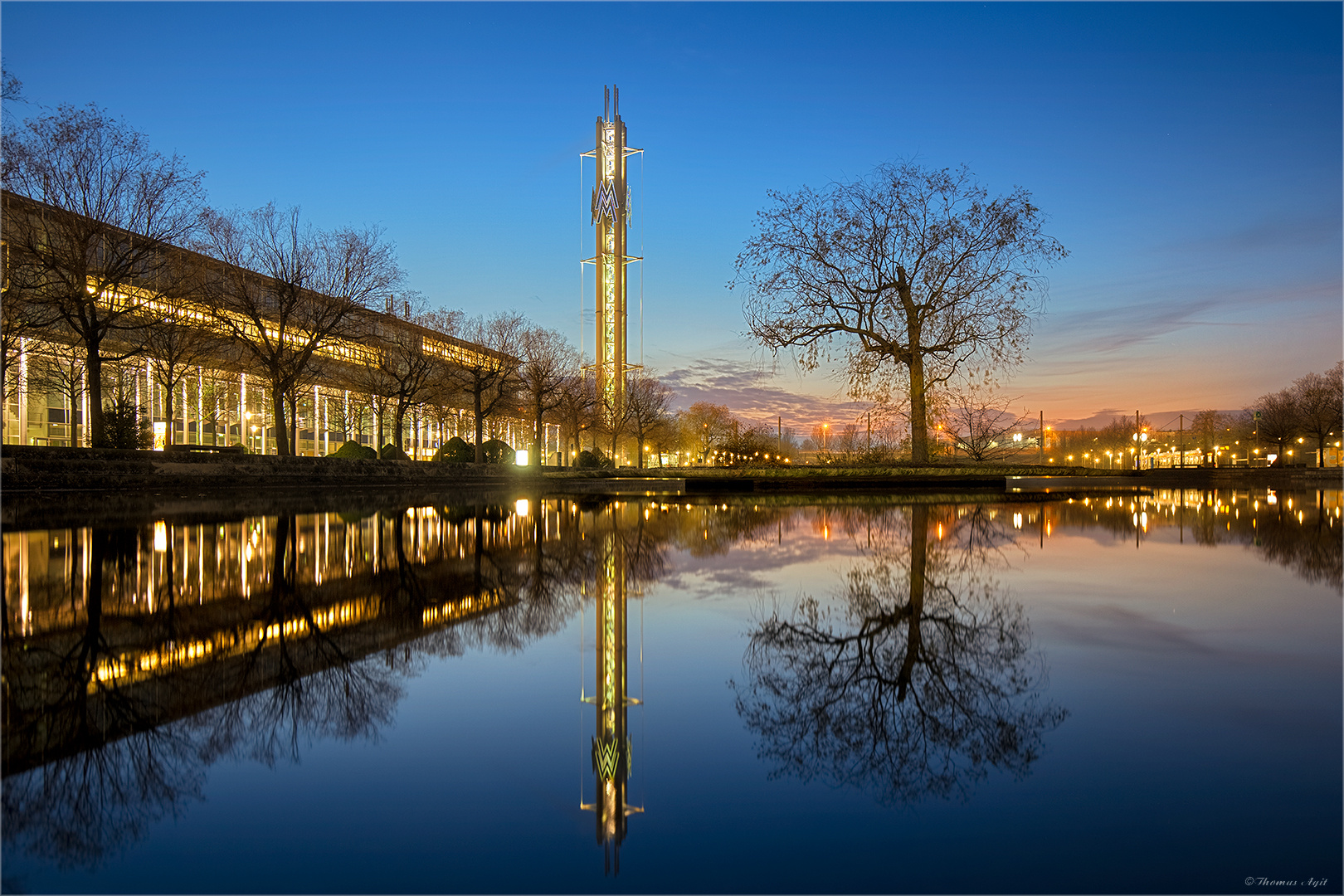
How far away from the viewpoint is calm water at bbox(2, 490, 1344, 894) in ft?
5.45

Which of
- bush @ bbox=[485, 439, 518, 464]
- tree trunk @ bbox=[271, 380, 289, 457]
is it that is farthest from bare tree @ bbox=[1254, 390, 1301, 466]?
tree trunk @ bbox=[271, 380, 289, 457]

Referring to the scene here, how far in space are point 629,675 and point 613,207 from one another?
6673cm

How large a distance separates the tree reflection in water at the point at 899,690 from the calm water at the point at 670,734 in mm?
17

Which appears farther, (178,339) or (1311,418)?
(1311,418)

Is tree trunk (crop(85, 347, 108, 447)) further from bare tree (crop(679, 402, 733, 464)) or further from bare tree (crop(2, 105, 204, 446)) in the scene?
bare tree (crop(679, 402, 733, 464))

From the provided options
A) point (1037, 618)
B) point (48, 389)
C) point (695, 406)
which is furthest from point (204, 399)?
point (695, 406)

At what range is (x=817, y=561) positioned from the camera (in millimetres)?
6789

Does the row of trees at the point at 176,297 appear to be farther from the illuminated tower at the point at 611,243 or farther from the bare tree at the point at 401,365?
the illuminated tower at the point at 611,243

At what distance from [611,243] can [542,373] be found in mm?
30119

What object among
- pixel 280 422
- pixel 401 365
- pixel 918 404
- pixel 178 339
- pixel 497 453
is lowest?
pixel 497 453

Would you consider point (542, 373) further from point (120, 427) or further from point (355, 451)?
point (120, 427)

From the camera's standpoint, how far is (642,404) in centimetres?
5584

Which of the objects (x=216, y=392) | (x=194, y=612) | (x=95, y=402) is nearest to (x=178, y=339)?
(x=216, y=392)

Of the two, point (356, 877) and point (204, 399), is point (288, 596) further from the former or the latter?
point (204, 399)
